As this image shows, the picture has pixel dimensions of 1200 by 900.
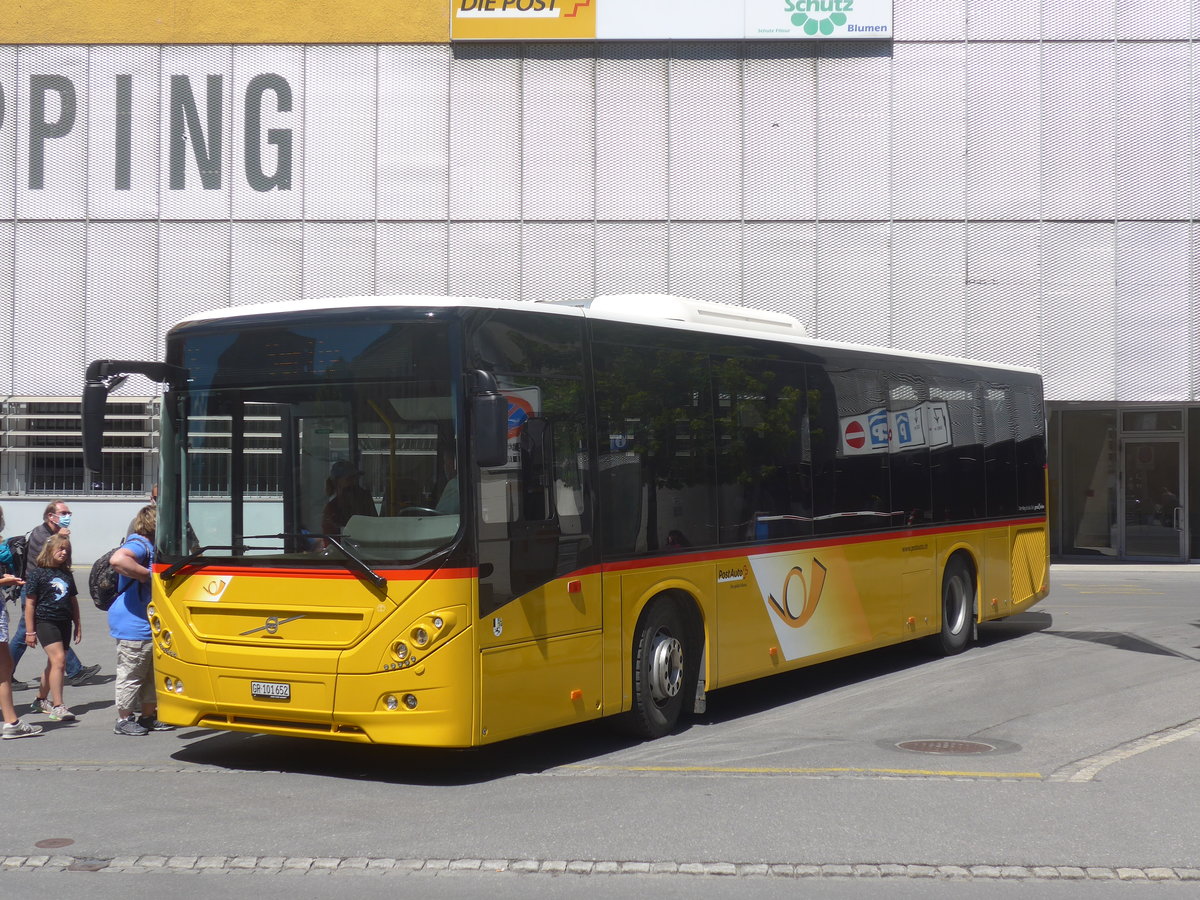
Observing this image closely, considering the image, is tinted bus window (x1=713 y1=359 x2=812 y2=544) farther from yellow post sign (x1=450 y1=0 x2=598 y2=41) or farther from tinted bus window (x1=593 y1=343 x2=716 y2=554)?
yellow post sign (x1=450 y1=0 x2=598 y2=41)

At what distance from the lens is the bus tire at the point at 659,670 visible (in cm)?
944

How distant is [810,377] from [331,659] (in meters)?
5.26

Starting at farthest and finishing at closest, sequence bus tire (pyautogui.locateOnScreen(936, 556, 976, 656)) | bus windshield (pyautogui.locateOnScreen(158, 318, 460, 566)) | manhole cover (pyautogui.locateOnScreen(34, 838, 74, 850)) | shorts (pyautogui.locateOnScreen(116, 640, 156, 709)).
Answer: bus tire (pyautogui.locateOnScreen(936, 556, 976, 656)) < shorts (pyautogui.locateOnScreen(116, 640, 156, 709)) < bus windshield (pyautogui.locateOnScreen(158, 318, 460, 566)) < manhole cover (pyautogui.locateOnScreen(34, 838, 74, 850))

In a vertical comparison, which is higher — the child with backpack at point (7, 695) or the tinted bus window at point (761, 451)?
the tinted bus window at point (761, 451)

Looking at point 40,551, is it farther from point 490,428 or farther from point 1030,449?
point 1030,449

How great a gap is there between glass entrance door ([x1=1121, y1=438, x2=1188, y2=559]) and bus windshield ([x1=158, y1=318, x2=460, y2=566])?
25.1 m

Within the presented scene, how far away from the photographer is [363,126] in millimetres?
28031

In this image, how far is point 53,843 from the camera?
6.76m

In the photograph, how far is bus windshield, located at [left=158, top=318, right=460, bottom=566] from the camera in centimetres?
794

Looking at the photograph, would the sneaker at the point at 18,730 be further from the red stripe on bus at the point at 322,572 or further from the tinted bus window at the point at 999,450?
the tinted bus window at the point at 999,450

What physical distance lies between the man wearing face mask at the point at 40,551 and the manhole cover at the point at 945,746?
6.51 metres

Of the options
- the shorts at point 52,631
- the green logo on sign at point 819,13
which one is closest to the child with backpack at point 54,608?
the shorts at point 52,631

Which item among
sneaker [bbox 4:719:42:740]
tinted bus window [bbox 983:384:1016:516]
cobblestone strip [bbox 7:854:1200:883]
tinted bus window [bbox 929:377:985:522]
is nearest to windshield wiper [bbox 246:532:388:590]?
cobblestone strip [bbox 7:854:1200:883]

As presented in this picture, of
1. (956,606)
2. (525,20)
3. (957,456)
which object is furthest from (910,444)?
(525,20)
